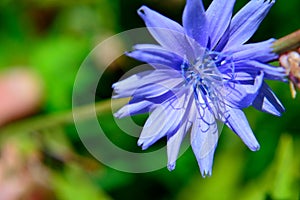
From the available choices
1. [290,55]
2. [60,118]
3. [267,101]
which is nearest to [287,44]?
[290,55]

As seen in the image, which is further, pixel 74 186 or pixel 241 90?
pixel 74 186

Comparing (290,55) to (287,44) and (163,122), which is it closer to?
(287,44)

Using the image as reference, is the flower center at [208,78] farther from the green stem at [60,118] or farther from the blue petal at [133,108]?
the green stem at [60,118]

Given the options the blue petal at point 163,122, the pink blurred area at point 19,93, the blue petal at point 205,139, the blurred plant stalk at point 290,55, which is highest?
the blurred plant stalk at point 290,55

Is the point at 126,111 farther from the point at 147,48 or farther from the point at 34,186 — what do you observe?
the point at 34,186

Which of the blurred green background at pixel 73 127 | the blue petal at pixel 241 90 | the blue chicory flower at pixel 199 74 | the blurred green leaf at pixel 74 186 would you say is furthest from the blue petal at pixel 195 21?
the blurred green leaf at pixel 74 186

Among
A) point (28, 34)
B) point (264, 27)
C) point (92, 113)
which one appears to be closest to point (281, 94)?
point (264, 27)

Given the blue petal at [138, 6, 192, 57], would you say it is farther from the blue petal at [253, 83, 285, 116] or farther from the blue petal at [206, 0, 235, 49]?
the blue petal at [253, 83, 285, 116]
